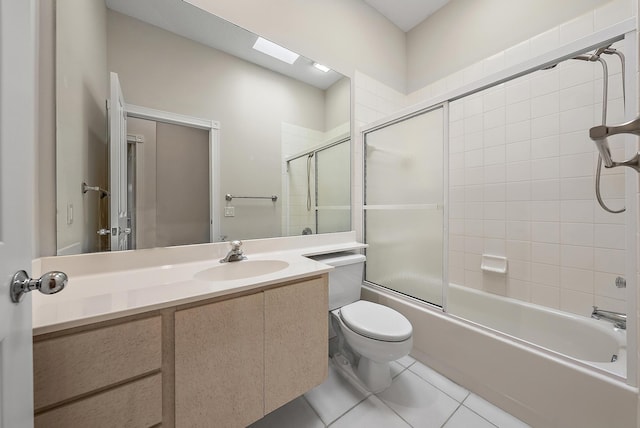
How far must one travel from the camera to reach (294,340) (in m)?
1.02

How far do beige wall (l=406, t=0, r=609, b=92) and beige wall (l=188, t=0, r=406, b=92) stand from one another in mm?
179

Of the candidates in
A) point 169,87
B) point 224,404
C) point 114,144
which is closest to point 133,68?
point 169,87

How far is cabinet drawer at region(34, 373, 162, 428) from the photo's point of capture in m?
0.61

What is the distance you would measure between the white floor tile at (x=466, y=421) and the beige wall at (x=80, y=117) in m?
1.86

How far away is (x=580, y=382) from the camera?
100 centimetres

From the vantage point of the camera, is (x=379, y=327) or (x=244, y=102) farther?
(x=244, y=102)

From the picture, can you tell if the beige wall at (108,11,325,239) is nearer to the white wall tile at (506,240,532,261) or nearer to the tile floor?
the tile floor

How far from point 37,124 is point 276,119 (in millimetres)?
1086

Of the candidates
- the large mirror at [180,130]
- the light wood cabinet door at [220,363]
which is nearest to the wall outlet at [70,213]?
the large mirror at [180,130]

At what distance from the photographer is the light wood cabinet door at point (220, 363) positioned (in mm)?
773

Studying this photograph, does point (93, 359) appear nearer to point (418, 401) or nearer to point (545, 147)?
point (418, 401)

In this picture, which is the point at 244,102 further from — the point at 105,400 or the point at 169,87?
the point at 105,400

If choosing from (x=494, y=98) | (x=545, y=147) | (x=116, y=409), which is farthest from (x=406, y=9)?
(x=116, y=409)

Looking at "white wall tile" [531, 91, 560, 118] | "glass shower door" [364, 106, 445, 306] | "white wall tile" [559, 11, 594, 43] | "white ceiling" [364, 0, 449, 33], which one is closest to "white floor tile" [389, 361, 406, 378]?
"glass shower door" [364, 106, 445, 306]
